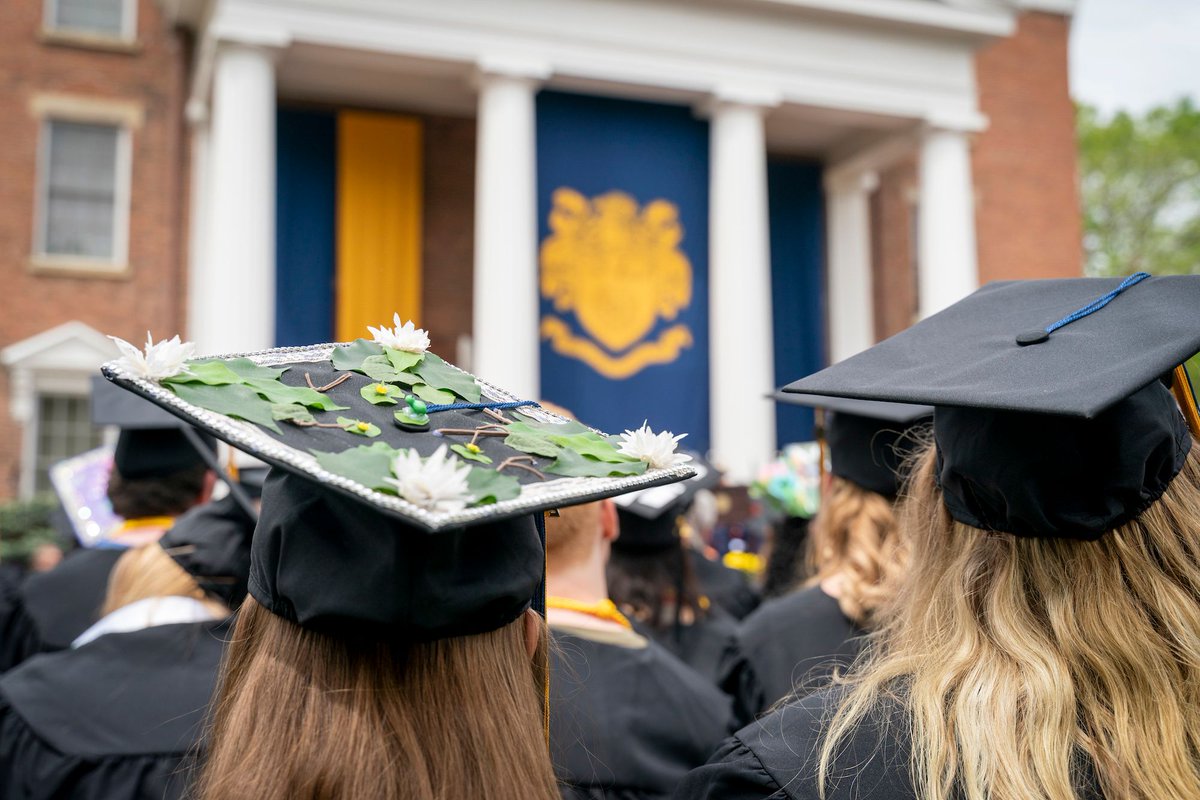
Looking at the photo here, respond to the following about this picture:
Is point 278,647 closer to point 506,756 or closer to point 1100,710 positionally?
point 506,756

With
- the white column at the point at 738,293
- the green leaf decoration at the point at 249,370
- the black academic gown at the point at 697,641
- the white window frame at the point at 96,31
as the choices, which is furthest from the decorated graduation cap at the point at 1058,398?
the white window frame at the point at 96,31

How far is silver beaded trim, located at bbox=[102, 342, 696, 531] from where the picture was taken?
41.9 inches

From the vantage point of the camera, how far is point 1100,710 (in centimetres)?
125

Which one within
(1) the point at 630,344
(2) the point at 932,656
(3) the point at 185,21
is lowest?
(2) the point at 932,656

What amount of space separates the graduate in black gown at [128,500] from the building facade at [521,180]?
32.4 ft

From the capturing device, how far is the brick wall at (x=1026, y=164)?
22.6 metres

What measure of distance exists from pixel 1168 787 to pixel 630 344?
1445cm

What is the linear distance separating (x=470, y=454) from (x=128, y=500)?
2715mm

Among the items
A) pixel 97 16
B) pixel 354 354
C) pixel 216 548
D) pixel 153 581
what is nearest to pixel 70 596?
pixel 153 581

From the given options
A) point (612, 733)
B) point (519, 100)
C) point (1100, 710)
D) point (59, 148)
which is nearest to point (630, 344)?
point (519, 100)

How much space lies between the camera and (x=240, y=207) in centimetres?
1348

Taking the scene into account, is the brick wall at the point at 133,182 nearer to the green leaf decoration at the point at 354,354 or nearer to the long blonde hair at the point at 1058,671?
the green leaf decoration at the point at 354,354

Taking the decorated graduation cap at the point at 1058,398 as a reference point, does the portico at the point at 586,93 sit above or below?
above

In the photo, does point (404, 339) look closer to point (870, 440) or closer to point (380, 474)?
point (380, 474)
